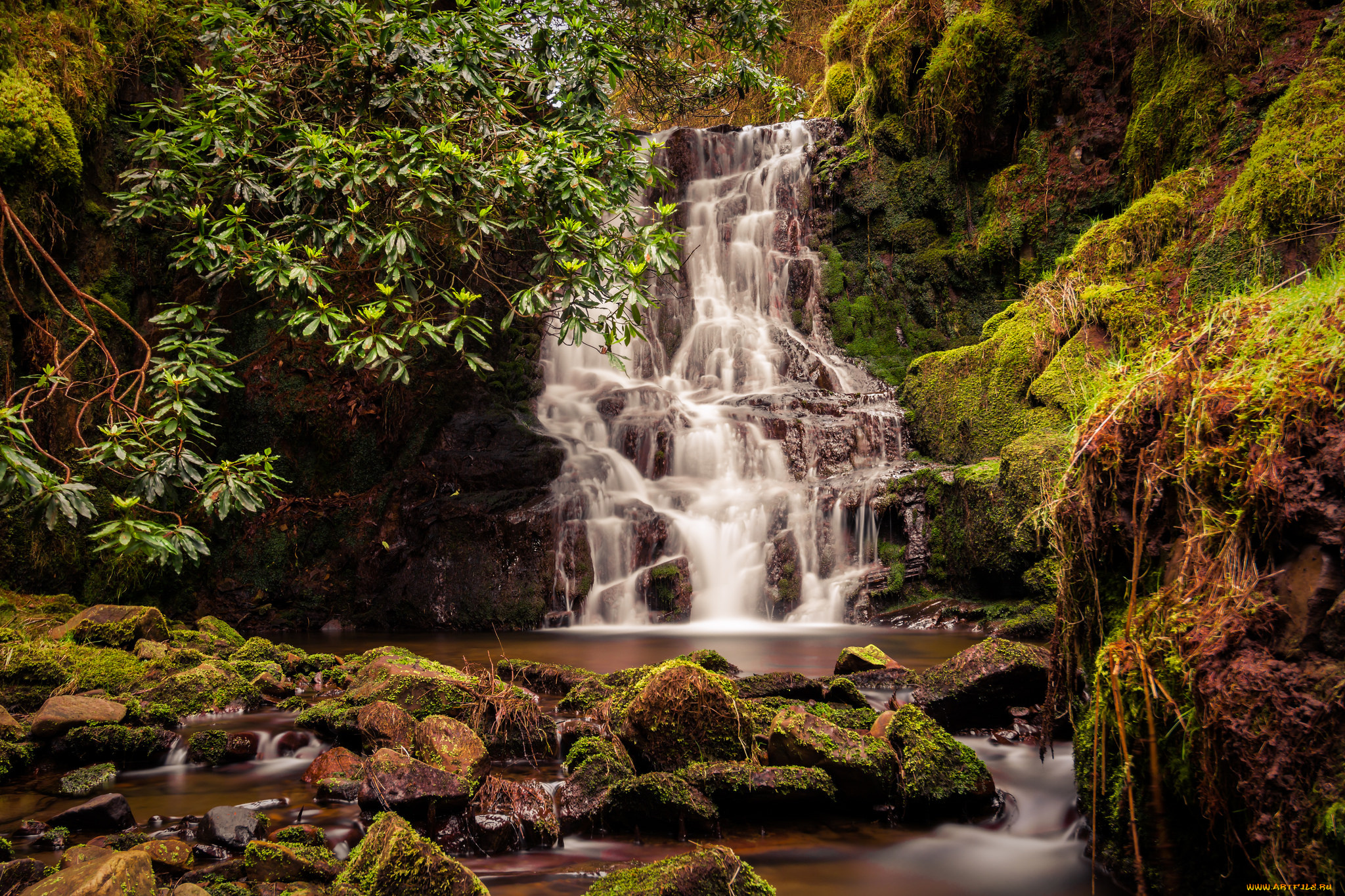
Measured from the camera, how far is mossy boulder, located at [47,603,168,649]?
5.91 m

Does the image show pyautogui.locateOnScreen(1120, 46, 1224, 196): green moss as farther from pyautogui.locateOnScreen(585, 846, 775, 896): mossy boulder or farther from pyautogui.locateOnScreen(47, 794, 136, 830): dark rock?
pyautogui.locateOnScreen(47, 794, 136, 830): dark rock

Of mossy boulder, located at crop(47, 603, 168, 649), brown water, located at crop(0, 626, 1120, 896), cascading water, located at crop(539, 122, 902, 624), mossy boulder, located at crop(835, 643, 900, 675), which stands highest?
cascading water, located at crop(539, 122, 902, 624)

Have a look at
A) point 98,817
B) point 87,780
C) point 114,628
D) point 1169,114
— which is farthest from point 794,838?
point 1169,114

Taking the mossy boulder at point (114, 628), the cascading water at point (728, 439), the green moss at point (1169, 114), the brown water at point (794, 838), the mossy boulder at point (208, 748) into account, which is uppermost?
Result: the green moss at point (1169, 114)

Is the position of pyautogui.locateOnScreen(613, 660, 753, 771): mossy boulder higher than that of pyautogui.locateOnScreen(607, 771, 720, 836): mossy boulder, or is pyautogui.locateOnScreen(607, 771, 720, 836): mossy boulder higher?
pyautogui.locateOnScreen(613, 660, 753, 771): mossy boulder

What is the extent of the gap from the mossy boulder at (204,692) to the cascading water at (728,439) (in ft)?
16.0

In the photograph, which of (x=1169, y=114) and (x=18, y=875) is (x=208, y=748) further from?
(x=1169, y=114)

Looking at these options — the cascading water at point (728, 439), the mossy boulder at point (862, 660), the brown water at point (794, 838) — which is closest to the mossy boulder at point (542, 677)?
the brown water at point (794, 838)

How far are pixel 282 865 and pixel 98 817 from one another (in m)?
1.26

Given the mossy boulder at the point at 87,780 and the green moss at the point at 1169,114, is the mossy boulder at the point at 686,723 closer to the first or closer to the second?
the mossy boulder at the point at 87,780

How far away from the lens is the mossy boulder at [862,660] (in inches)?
214

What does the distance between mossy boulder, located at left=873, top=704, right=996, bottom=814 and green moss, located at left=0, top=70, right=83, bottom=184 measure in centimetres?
935

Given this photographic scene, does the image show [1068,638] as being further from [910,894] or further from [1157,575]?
[910,894]

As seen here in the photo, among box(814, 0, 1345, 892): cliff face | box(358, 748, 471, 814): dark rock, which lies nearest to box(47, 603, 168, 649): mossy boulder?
box(358, 748, 471, 814): dark rock
